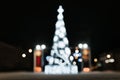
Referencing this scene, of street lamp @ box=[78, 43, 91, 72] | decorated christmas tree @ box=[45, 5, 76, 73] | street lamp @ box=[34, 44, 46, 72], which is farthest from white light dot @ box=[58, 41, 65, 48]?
street lamp @ box=[34, 44, 46, 72]

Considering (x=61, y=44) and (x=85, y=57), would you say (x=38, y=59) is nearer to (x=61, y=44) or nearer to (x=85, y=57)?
(x=61, y=44)

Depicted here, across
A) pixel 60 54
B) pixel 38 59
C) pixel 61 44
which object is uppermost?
pixel 61 44

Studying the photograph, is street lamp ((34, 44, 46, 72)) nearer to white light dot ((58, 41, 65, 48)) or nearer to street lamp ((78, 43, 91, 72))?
white light dot ((58, 41, 65, 48))

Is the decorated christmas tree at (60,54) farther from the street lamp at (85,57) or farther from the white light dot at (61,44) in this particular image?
the street lamp at (85,57)

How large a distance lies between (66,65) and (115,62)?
11.6 metres

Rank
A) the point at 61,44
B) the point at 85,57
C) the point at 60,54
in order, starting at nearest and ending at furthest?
the point at 85,57 → the point at 60,54 → the point at 61,44

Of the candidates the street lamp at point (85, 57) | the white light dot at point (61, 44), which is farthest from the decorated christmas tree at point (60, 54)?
the street lamp at point (85, 57)

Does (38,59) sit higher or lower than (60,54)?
lower

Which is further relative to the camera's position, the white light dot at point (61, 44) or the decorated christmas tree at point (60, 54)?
the white light dot at point (61, 44)

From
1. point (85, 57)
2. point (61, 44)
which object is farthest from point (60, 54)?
point (85, 57)

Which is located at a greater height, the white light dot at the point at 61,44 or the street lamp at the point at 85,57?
the white light dot at the point at 61,44

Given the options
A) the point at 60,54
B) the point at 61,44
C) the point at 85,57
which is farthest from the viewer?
the point at 61,44

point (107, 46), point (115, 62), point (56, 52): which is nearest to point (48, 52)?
point (56, 52)

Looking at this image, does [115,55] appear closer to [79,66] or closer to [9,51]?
[79,66]
